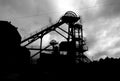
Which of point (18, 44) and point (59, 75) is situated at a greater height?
point (18, 44)

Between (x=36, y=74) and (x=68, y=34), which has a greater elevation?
(x=68, y=34)

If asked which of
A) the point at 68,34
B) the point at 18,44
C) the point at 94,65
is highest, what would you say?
the point at 68,34

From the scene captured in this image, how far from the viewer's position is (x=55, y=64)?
2495 centimetres

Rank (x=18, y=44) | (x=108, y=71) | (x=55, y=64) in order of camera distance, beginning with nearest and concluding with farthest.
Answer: (x=108, y=71)
(x=55, y=64)
(x=18, y=44)

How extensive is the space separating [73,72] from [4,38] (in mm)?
13525

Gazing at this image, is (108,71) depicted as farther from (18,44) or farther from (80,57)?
(18,44)

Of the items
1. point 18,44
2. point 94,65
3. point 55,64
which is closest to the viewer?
point 94,65

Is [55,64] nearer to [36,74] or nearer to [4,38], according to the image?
[36,74]

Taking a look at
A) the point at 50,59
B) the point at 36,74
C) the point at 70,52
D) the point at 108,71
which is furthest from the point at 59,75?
the point at 70,52

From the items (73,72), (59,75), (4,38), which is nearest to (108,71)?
(73,72)

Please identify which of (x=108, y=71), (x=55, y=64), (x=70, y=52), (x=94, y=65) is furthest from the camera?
(x=70, y=52)

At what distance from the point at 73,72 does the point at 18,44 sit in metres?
15.5

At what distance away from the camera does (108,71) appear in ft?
58.3

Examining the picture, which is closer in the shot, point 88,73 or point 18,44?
point 88,73
